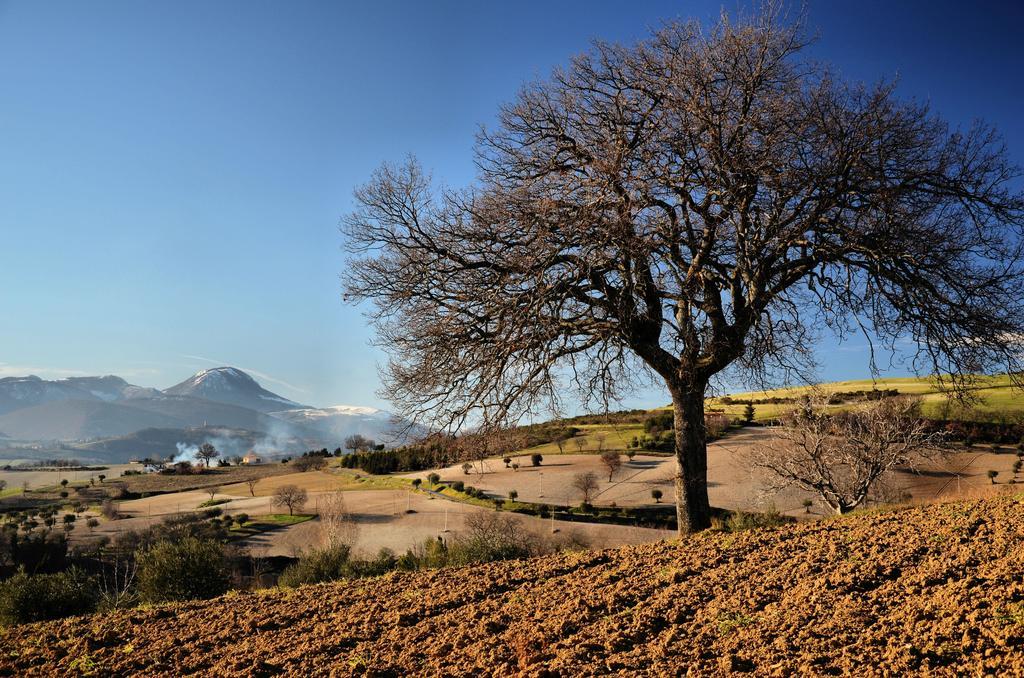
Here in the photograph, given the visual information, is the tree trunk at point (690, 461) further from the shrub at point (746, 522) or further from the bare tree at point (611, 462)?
the bare tree at point (611, 462)

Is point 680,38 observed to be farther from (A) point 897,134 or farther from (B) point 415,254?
(B) point 415,254

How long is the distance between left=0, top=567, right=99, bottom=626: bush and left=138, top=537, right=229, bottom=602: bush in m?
0.98

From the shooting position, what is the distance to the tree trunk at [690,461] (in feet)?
35.6

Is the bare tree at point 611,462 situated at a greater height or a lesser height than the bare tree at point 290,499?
greater

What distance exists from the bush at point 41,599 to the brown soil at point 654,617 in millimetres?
1655

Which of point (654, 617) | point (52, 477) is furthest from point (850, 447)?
point (52, 477)

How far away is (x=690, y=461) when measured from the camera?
1095cm

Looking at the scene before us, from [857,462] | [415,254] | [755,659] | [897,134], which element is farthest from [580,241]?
[857,462]

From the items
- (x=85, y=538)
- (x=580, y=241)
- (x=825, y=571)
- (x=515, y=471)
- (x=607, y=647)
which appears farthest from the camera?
(x=515, y=471)

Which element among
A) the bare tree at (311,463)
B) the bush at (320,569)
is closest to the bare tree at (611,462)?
the bush at (320,569)

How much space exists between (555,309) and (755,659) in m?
6.31

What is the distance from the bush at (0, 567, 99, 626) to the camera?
1034cm

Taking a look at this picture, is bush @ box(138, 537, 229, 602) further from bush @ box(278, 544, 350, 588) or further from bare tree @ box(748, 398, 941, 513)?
bare tree @ box(748, 398, 941, 513)

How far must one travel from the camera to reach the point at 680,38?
10188 millimetres
